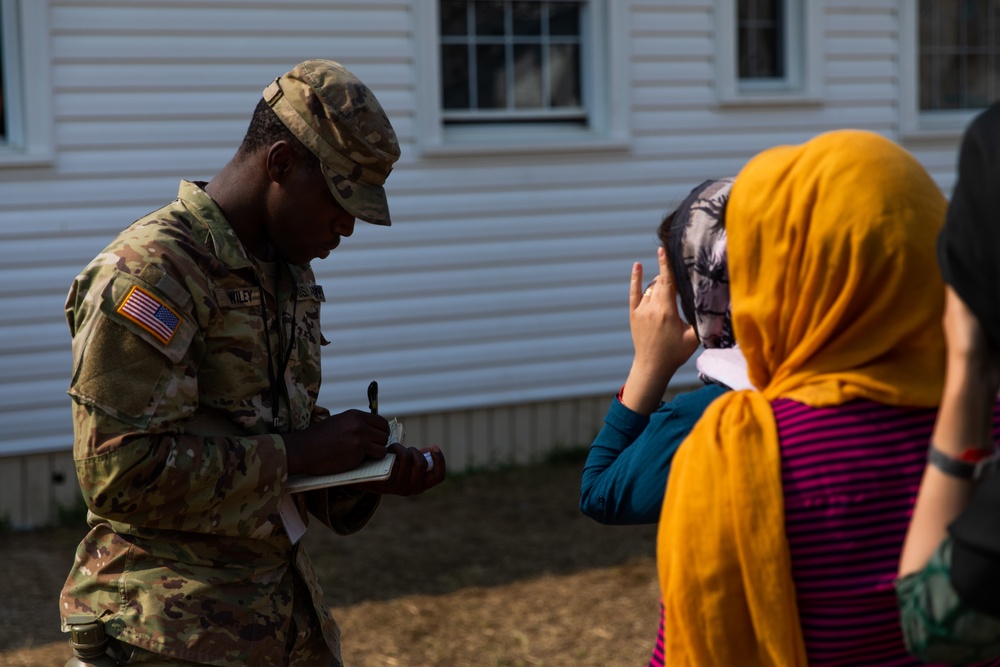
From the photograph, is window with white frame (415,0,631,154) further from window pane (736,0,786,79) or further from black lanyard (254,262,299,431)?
black lanyard (254,262,299,431)

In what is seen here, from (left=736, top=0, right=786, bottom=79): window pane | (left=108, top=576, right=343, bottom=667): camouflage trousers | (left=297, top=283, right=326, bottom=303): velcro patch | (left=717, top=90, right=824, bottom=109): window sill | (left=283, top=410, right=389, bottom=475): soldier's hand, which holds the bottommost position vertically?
(left=108, top=576, right=343, bottom=667): camouflage trousers

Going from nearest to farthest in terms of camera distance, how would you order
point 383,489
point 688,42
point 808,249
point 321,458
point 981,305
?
point 981,305
point 808,249
point 321,458
point 383,489
point 688,42

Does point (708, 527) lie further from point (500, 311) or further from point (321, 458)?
point (500, 311)

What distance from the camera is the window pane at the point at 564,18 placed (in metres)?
7.56

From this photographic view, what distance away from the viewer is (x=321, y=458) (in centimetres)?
231

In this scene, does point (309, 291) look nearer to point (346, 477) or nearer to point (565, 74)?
point (346, 477)

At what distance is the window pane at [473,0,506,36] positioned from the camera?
24.2 ft

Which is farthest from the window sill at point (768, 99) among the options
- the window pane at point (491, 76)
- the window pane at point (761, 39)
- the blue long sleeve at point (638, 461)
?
the blue long sleeve at point (638, 461)

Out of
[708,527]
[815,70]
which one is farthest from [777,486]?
[815,70]

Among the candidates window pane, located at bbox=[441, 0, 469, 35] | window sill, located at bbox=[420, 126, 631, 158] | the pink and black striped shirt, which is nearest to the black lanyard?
the pink and black striped shirt

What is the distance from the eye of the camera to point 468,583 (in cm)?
573

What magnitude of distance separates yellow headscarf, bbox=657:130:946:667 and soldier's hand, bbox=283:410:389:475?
84cm

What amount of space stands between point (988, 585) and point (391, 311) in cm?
589

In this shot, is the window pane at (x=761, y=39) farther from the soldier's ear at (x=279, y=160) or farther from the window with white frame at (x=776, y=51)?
the soldier's ear at (x=279, y=160)
